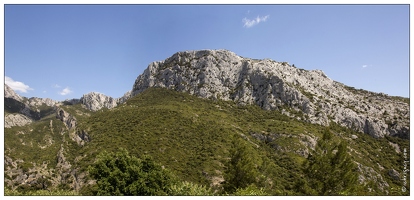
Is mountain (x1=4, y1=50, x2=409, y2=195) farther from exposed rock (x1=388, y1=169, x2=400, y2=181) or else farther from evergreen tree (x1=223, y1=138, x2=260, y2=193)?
evergreen tree (x1=223, y1=138, x2=260, y2=193)

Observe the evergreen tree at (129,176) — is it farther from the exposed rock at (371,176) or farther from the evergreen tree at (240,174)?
the exposed rock at (371,176)

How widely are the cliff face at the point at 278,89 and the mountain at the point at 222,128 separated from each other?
625mm

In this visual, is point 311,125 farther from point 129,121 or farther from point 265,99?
point 129,121

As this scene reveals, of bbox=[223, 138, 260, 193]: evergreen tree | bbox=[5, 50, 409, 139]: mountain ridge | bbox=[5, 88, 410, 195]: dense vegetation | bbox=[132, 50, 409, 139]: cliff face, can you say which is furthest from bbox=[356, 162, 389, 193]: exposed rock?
bbox=[223, 138, 260, 193]: evergreen tree

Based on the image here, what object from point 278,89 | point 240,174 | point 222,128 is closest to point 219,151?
point 222,128

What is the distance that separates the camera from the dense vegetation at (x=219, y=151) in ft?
152

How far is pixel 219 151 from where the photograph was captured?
305ft

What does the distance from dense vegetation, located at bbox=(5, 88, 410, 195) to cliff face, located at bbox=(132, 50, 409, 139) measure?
27.6 feet

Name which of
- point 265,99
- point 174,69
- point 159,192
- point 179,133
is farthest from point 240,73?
point 159,192

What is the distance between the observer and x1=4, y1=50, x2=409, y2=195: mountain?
88312 millimetres

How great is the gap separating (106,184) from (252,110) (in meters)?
109

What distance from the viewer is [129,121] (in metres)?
115

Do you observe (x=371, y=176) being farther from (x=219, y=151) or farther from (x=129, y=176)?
(x=129, y=176)

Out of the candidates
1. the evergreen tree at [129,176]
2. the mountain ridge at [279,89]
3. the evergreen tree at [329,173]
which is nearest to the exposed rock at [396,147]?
the mountain ridge at [279,89]
